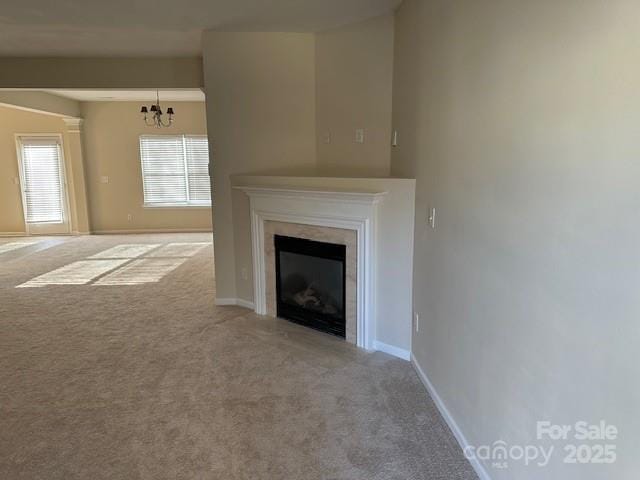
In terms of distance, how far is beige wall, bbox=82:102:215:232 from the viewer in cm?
884

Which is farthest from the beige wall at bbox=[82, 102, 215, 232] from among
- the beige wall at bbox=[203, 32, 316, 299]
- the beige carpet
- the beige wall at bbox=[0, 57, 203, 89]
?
the beige wall at bbox=[203, 32, 316, 299]

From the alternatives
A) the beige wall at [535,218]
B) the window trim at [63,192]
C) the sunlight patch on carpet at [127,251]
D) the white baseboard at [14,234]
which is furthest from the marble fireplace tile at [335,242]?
the white baseboard at [14,234]

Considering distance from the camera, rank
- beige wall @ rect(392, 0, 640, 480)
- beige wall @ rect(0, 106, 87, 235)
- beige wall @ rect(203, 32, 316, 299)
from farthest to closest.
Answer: beige wall @ rect(0, 106, 87, 235)
beige wall @ rect(203, 32, 316, 299)
beige wall @ rect(392, 0, 640, 480)

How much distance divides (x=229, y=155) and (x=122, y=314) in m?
1.93

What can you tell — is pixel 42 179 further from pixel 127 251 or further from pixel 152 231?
pixel 127 251

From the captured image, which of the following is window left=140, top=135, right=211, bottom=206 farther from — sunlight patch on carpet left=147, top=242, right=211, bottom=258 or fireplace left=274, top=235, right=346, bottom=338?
fireplace left=274, top=235, right=346, bottom=338

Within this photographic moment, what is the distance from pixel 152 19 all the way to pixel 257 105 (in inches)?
44.8

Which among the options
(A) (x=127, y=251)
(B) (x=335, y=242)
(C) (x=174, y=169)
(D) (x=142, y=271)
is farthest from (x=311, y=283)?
(C) (x=174, y=169)

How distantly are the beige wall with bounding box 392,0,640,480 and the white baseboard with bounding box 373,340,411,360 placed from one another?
56 centimetres

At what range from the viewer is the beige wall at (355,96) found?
12.1ft

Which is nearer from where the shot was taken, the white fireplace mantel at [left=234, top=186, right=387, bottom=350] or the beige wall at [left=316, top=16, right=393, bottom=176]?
the white fireplace mantel at [left=234, top=186, right=387, bottom=350]

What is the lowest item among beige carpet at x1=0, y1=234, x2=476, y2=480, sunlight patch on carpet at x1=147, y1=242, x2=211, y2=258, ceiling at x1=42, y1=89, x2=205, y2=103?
beige carpet at x1=0, y1=234, x2=476, y2=480

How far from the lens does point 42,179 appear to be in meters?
8.97

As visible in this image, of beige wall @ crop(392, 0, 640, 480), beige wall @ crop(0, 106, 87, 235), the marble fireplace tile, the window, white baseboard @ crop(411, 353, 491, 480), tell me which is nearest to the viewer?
beige wall @ crop(392, 0, 640, 480)
